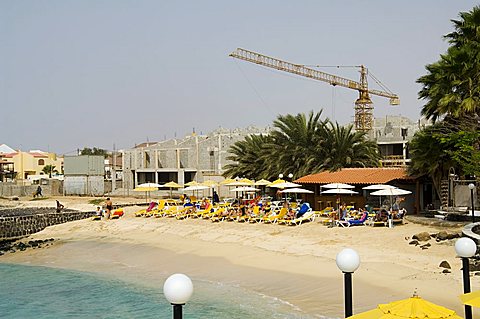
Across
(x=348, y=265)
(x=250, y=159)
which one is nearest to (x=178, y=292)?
(x=348, y=265)

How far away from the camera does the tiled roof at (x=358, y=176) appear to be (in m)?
29.7

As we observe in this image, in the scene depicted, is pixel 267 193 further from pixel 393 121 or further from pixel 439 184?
pixel 393 121

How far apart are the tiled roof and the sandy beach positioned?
6135 mm

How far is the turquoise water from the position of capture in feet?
48.6

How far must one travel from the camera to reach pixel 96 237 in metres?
30.7

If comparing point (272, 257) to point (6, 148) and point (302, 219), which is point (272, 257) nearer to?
point (302, 219)

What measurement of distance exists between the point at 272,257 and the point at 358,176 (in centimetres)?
1277

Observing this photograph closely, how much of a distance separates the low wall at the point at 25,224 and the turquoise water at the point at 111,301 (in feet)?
42.5

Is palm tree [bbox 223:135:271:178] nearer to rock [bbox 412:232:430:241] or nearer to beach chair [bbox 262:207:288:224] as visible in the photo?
beach chair [bbox 262:207:288:224]

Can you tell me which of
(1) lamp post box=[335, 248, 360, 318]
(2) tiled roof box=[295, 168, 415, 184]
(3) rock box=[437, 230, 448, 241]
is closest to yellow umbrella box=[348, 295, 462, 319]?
(1) lamp post box=[335, 248, 360, 318]

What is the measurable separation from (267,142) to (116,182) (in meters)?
31.7

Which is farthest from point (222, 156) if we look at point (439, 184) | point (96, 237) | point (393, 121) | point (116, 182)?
point (439, 184)

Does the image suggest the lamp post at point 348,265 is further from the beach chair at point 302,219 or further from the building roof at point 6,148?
the building roof at point 6,148

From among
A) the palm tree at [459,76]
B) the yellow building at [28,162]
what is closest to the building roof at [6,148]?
the yellow building at [28,162]
